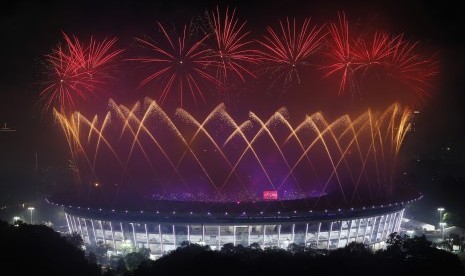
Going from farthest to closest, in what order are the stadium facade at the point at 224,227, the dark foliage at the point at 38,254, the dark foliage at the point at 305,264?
the stadium facade at the point at 224,227, the dark foliage at the point at 38,254, the dark foliage at the point at 305,264

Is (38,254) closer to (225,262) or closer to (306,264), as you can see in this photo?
(225,262)

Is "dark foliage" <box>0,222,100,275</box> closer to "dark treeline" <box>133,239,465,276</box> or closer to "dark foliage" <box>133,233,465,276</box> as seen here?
"dark foliage" <box>133,233,465,276</box>

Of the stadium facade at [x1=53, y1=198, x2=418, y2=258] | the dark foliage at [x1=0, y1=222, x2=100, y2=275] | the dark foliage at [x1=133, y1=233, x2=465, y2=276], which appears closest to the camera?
the dark foliage at [x1=133, y1=233, x2=465, y2=276]

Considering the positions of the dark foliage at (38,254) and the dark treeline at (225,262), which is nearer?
the dark treeline at (225,262)

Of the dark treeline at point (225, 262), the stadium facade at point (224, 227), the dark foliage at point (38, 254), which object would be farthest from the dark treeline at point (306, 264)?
the stadium facade at point (224, 227)

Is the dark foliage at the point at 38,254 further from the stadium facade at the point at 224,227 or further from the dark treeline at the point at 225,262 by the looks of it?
the stadium facade at the point at 224,227

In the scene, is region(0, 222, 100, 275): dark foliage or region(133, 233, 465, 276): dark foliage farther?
region(0, 222, 100, 275): dark foliage

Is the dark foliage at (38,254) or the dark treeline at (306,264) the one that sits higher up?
the dark foliage at (38,254)

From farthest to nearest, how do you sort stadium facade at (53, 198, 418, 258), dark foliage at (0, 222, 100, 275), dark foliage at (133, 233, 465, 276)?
1. stadium facade at (53, 198, 418, 258)
2. dark foliage at (0, 222, 100, 275)
3. dark foliage at (133, 233, 465, 276)

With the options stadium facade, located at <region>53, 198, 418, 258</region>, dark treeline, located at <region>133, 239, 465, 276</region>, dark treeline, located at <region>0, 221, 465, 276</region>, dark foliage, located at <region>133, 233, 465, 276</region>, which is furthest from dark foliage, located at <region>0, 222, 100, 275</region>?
stadium facade, located at <region>53, 198, 418, 258</region>
